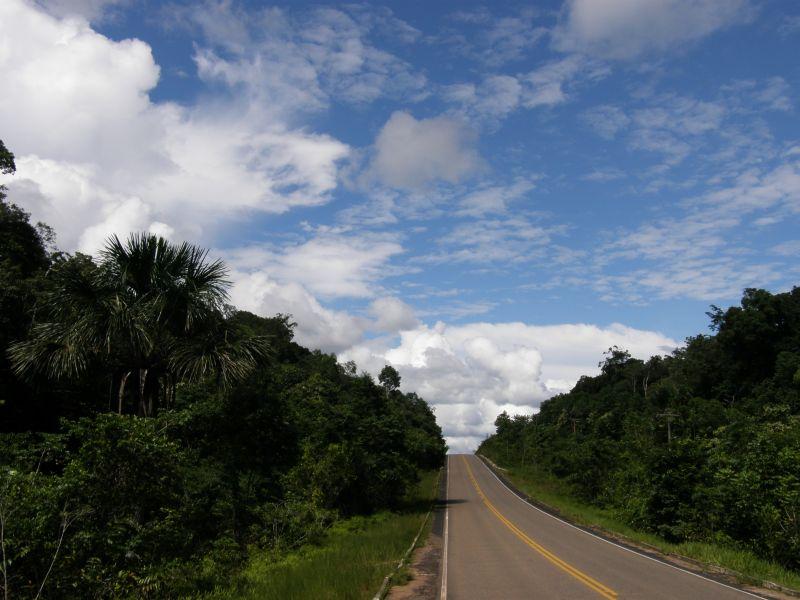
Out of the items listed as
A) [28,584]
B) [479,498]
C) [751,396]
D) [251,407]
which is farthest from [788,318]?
[28,584]

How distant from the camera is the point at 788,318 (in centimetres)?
6294

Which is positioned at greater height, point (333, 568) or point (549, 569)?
point (549, 569)

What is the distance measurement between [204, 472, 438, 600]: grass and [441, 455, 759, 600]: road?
173 centimetres

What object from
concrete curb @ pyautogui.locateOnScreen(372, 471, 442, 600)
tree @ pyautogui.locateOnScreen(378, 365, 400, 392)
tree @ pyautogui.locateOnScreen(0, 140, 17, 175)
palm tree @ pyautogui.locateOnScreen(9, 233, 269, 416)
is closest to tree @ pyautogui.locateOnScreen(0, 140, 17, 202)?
tree @ pyautogui.locateOnScreen(0, 140, 17, 175)

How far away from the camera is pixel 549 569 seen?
1506cm

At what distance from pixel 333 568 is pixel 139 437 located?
21.3 feet

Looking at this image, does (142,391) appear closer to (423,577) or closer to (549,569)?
(423,577)

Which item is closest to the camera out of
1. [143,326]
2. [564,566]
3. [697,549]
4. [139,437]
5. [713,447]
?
[139,437]

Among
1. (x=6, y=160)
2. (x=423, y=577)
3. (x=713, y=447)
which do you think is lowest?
(x=423, y=577)

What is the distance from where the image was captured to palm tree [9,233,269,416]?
43.9 feet

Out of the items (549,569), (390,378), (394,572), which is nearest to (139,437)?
(394,572)

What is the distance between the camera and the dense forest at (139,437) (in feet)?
31.5

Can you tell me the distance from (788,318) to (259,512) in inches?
2473

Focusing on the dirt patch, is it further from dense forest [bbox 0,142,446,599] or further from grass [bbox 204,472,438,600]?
dense forest [bbox 0,142,446,599]
